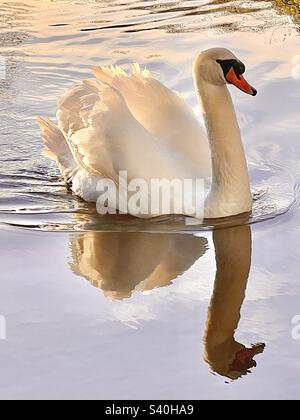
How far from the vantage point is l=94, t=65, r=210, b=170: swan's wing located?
7543 mm

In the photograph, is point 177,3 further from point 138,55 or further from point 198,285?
point 198,285

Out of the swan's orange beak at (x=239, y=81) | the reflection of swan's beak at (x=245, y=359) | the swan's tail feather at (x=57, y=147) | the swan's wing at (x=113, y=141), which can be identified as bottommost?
the reflection of swan's beak at (x=245, y=359)

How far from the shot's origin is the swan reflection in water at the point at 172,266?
555 centimetres

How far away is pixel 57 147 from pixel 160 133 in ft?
3.85

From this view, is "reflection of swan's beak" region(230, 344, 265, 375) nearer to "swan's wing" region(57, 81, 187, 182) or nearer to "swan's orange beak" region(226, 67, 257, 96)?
"swan's wing" region(57, 81, 187, 182)

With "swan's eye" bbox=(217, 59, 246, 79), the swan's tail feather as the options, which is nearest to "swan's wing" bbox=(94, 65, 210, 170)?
"swan's eye" bbox=(217, 59, 246, 79)

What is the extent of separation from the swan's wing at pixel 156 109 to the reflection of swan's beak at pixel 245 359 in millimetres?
2443

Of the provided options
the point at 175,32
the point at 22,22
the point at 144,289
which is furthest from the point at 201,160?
the point at 22,22

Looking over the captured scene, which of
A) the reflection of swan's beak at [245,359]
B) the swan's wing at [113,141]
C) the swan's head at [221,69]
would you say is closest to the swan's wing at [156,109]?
the swan's wing at [113,141]

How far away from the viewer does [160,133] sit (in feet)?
24.7

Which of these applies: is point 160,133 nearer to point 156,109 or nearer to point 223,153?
point 156,109

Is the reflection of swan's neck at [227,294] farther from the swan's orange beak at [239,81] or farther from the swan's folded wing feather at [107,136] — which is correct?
the swan's orange beak at [239,81]

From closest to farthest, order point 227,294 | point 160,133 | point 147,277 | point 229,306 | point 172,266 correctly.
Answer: point 229,306 < point 227,294 < point 147,277 < point 172,266 < point 160,133

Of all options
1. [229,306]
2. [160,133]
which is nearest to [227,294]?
[229,306]
